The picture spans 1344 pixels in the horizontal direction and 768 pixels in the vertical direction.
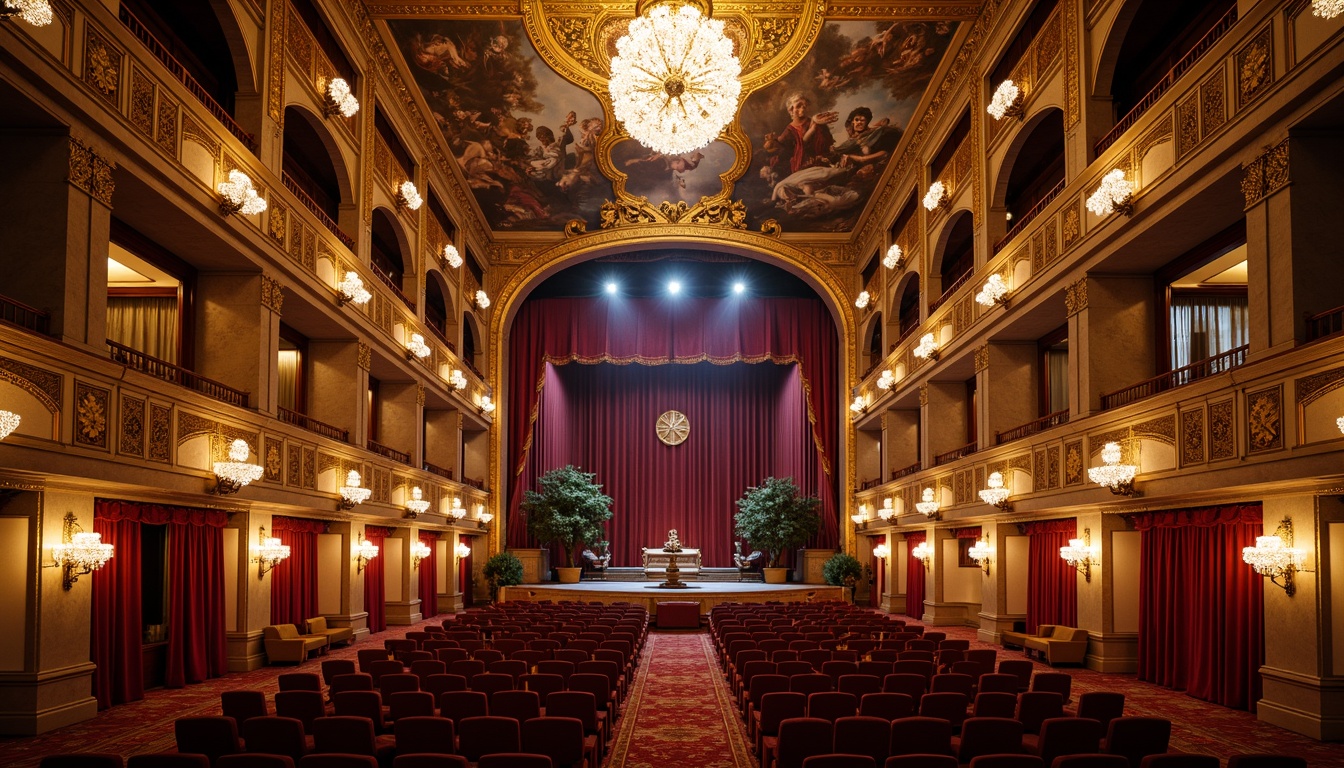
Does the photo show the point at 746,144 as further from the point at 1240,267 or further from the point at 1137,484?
the point at 1137,484

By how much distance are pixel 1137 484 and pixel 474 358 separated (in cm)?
2143

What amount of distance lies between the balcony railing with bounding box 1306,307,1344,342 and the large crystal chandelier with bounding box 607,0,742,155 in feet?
30.5

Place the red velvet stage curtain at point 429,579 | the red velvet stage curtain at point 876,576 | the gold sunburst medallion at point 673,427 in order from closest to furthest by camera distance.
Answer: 1. the red velvet stage curtain at point 429,579
2. the red velvet stage curtain at point 876,576
3. the gold sunburst medallion at point 673,427

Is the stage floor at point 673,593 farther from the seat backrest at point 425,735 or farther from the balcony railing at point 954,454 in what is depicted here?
the seat backrest at point 425,735

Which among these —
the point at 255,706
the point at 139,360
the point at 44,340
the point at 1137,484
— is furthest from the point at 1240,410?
the point at 139,360

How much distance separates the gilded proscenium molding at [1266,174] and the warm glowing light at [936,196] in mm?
11356

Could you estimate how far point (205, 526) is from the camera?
1407 cm

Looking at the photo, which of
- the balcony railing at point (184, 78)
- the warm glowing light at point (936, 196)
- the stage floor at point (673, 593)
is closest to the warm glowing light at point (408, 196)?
the balcony railing at point (184, 78)

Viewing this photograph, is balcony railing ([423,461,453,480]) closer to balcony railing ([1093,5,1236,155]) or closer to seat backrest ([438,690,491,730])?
seat backrest ([438,690,491,730])

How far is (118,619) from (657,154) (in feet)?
58.4

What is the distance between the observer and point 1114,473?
41.0ft

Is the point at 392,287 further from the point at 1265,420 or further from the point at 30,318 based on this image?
the point at 1265,420

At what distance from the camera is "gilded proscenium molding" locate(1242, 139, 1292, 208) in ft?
32.2

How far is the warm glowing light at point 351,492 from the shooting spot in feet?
56.3
